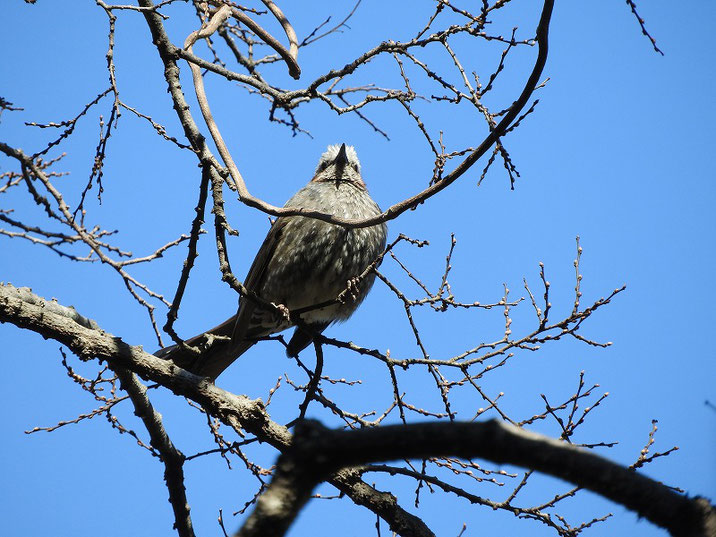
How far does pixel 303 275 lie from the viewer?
5.23 metres

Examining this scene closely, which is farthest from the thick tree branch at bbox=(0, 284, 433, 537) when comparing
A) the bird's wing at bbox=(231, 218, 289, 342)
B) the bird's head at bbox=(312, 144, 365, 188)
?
the bird's head at bbox=(312, 144, 365, 188)

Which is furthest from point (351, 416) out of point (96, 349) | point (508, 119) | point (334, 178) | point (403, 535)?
point (334, 178)

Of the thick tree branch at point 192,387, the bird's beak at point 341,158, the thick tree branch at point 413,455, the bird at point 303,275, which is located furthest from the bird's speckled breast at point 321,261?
the thick tree branch at point 413,455

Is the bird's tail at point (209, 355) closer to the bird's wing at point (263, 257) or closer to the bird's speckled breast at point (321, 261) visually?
the bird's wing at point (263, 257)

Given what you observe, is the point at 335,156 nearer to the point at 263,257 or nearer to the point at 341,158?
the point at 341,158

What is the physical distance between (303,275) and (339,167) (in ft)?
4.17

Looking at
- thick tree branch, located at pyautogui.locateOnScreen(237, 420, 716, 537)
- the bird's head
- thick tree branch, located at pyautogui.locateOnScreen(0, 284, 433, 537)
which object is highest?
the bird's head

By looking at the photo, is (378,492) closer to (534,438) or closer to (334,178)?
(534,438)

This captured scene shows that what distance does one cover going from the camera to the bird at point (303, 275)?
16.3ft

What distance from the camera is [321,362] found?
4.34 metres

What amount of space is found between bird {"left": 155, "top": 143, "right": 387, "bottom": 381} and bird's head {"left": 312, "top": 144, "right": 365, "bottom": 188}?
26cm

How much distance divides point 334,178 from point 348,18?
1.30 meters

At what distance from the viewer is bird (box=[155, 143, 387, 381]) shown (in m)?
4.97

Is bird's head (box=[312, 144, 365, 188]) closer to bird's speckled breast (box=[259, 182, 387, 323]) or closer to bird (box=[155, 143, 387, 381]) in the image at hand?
bird (box=[155, 143, 387, 381])
